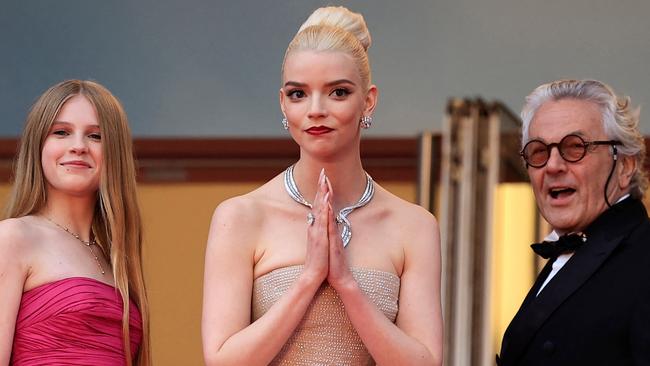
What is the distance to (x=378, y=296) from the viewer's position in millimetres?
3273

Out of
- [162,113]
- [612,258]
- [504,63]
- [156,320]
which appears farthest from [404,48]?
[612,258]

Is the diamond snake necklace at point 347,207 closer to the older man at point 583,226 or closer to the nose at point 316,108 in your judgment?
the nose at point 316,108

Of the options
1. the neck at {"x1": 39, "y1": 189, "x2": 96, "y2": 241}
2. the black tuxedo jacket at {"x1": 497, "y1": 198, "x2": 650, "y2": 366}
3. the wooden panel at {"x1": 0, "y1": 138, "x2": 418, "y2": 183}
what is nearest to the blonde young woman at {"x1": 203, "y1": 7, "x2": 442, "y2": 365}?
the black tuxedo jacket at {"x1": 497, "y1": 198, "x2": 650, "y2": 366}

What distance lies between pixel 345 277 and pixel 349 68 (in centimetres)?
43

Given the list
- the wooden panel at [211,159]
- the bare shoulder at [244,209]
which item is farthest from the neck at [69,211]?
the wooden panel at [211,159]

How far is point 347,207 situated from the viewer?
3387 mm

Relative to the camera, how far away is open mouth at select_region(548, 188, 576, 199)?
3.56 meters

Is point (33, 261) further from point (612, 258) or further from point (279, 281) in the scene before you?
point (612, 258)

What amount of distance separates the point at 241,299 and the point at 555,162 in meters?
0.77

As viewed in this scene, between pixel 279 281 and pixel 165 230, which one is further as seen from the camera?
pixel 165 230

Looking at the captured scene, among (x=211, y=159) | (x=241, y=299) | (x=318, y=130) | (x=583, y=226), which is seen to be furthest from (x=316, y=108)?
(x=211, y=159)

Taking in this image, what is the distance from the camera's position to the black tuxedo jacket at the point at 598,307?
330 centimetres

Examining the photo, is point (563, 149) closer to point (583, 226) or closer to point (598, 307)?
point (583, 226)

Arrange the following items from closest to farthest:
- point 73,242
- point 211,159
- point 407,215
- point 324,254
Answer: point 324,254 < point 407,215 < point 73,242 < point 211,159
